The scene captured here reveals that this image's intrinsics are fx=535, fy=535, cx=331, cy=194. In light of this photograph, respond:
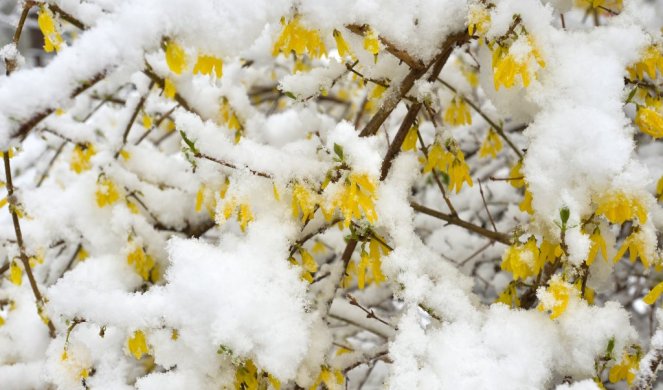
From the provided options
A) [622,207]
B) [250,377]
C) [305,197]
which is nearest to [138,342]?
[250,377]

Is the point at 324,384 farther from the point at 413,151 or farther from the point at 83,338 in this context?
the point at 83,338

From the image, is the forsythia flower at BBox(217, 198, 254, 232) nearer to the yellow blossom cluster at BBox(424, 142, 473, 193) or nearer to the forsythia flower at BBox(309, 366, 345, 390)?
the forsythia flower at BBox(309, 366, 345, 390)

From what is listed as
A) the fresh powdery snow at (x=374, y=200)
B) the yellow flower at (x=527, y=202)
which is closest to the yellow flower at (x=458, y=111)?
the fresh powdery snow at (x=374, y=200)

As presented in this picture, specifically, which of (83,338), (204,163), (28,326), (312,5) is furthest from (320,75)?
(28,326)

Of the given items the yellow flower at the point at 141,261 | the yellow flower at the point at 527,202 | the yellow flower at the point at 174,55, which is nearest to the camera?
the yellow flower at the point at 174,55

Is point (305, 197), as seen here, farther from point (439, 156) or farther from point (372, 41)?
point (439, 156)

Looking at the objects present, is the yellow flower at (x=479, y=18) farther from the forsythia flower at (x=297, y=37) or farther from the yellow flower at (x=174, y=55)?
the yellow flower at (x=174, y=55)
